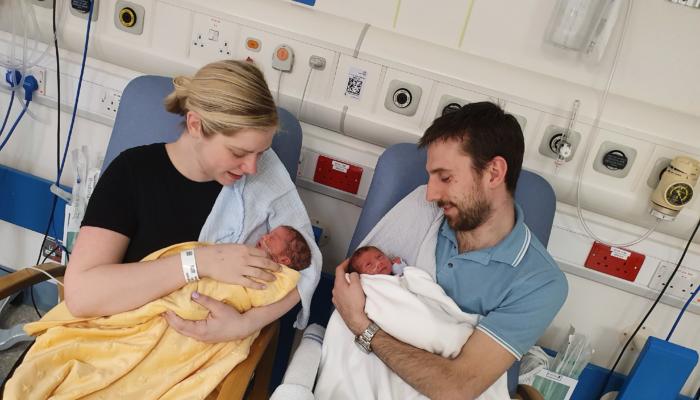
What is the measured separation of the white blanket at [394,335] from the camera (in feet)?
4.83

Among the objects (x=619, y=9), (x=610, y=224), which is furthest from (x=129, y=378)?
(x=619, y=9)

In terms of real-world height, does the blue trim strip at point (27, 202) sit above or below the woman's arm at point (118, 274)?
below

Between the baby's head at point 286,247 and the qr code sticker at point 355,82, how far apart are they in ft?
2.12

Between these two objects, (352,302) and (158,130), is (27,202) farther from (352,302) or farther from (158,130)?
(352,302)

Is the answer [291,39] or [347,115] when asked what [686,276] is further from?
[291,39]

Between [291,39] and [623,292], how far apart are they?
164 cm

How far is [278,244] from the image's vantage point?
1.58 metres

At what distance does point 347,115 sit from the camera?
199cm

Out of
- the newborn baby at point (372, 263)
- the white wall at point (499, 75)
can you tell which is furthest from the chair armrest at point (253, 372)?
the white wall at point (499, 75)

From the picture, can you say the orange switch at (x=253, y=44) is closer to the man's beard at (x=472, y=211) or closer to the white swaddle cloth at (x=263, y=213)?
the white swaddle cloth at (x=263, y=213)

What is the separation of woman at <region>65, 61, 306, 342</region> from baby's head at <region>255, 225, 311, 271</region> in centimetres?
6

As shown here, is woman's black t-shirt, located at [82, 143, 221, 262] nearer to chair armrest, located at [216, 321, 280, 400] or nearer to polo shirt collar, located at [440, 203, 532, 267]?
chair armrest, located at [216, 321, 280, 400]

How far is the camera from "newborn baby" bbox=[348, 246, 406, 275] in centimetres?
161

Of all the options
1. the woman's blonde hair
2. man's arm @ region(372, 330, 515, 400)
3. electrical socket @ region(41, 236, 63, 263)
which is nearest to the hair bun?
the woman's blonde hair
